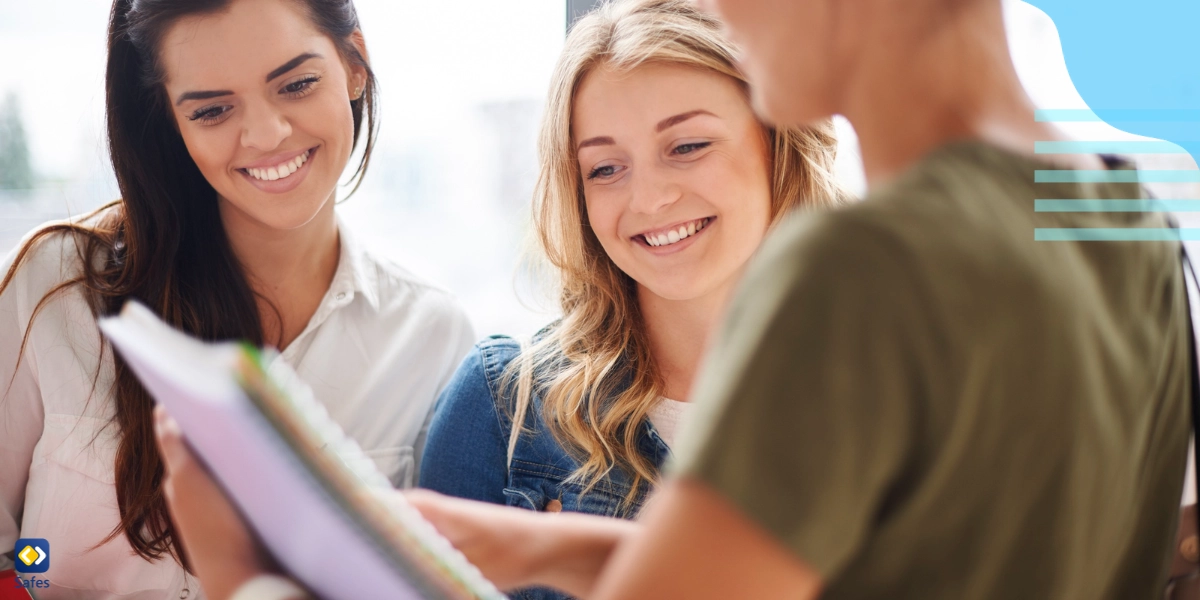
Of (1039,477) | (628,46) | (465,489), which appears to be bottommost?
(465,489)

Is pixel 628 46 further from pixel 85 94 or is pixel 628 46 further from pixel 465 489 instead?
→ pixel 85 94

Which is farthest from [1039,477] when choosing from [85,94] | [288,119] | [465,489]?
[85,94]

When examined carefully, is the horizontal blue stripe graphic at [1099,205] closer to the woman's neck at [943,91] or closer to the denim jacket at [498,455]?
the woman's neck at [943,91]

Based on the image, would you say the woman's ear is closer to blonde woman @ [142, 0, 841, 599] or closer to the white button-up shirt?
blonde woman @ [142, 0, 841, 599]

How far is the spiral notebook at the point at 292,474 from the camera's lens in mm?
508

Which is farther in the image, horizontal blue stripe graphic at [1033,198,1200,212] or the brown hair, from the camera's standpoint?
the brown hair

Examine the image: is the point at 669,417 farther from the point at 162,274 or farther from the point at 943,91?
the point at 943,91

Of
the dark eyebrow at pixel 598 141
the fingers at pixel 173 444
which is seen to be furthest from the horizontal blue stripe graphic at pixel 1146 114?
the fingers at pixel 173 444

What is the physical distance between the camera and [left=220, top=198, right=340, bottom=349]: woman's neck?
63.7 inches

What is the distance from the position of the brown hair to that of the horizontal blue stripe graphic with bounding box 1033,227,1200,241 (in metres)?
1.32

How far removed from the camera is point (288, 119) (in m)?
1.46

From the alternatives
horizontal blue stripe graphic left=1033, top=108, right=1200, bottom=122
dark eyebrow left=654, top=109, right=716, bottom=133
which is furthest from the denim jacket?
horizontal blue stripe graphic left=1033, top=108, right=1200, bottom=122

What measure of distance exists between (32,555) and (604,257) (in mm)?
1058

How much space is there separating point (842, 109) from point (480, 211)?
1.62 metres
